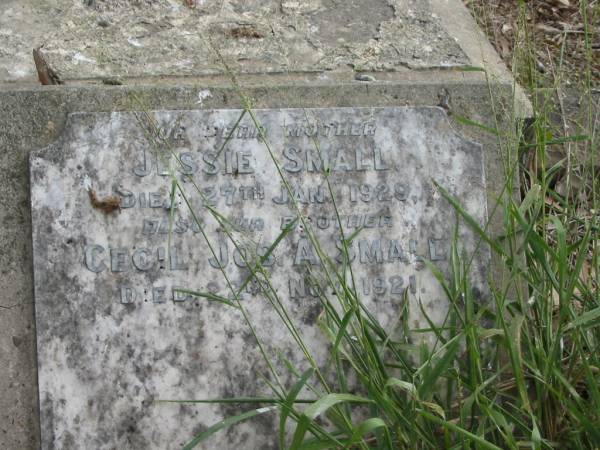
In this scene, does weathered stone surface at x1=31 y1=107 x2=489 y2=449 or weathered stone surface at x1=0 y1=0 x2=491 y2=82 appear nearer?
weathered stone surface at x1=31 y1=107 x2=489 y2=449

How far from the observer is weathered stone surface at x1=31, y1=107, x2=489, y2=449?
1924 mm

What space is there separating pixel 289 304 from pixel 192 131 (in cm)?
48

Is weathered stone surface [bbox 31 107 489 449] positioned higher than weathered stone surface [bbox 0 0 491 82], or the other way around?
weathered stone surface [bbox 0 0 491 82]

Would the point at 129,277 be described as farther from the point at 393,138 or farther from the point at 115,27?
the point at 115,27

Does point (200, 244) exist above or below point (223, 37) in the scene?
below

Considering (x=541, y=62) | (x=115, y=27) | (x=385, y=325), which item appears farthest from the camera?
(x=541, y=62)

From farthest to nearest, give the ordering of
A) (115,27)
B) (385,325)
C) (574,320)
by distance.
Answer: (115,27) → (385,325) → (574,320)

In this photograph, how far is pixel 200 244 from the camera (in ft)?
6.58

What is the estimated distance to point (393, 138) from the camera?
2102 mm

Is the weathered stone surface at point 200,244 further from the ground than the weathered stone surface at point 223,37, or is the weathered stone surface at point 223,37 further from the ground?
the weathered stone surface at point 223,37

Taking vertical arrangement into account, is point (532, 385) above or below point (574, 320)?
below

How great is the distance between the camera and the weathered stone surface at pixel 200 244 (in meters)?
1.92

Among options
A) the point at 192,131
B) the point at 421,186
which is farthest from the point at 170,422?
the point at 421,186

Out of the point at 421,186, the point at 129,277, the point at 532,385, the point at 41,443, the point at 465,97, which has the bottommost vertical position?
the point at 41,443
